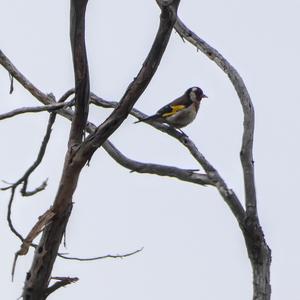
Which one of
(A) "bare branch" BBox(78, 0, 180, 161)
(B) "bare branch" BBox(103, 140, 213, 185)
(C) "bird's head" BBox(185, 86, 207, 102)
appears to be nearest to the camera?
(A) "bare branch" BBox(78, 0, 180, 161)

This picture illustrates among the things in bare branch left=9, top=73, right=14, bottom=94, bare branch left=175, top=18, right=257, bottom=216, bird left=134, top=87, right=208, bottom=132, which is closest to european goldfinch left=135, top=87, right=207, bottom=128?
bird left=134, top=87, right=208, bottom=132

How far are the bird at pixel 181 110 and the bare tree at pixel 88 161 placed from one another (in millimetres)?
2955

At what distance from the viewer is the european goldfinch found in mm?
10344

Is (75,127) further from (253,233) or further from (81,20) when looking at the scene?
(253,233)

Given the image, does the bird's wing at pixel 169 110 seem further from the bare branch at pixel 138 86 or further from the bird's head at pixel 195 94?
the bare branch at pixel 138 86

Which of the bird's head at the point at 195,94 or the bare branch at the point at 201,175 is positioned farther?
the bird's head at the point at 195,94

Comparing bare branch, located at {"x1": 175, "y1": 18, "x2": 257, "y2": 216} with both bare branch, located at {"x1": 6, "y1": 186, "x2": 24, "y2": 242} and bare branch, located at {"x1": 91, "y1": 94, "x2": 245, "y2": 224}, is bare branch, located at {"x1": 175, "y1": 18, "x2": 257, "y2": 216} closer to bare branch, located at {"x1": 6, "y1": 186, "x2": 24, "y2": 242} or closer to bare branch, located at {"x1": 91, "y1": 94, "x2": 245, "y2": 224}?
bare branch, located at {"x1": 91, "y1": 94, "x2": 245, "y2": 224}

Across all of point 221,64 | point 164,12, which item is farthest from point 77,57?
point 221,64

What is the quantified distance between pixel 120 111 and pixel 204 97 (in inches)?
263

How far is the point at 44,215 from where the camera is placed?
5.61 m

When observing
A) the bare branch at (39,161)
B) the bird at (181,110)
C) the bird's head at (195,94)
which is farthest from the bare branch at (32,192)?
the bird's head at (195,94)

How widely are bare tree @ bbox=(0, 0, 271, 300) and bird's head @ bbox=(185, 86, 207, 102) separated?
4699 mm

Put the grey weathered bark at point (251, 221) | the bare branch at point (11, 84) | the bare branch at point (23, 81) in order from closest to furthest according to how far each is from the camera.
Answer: the grey weathered bark at point (251, 221)
the bare branch at point (11, 84)
the bare branch at point (23, 81)

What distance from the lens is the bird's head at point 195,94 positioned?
11.6 meters
